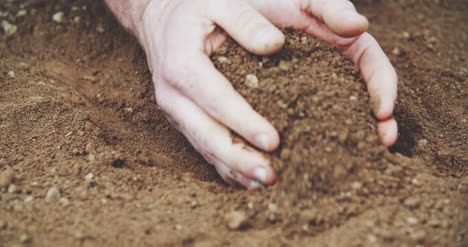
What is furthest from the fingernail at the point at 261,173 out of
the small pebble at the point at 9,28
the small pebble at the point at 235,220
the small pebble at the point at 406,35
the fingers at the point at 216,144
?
the small pebble at the point at 9,28

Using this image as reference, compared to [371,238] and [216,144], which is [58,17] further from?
[371,238]

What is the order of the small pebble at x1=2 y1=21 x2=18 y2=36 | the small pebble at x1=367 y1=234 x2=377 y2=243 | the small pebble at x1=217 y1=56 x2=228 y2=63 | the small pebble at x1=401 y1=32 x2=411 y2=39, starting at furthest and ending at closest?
the small pebble at x1=401 y1=32 x2=411 y2=39, the small pebble at x1=2 y1=21 x2=18 y2=36, the small pebble at x1=217 y1=56 x2=228 y2=63, the small pebble at x1=367 y1=234 x2=377 y2=243

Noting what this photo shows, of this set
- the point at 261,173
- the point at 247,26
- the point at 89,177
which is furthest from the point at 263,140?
the point at 89,177

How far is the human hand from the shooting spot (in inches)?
50.6

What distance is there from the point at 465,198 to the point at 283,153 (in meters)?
0.60

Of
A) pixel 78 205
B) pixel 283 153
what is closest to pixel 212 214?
pixel 283 153

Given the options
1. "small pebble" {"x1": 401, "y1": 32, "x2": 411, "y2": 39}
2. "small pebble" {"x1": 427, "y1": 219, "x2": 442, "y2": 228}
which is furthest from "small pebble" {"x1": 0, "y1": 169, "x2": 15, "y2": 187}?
"small pebble" {"x1": 401, "y1": 32, "x2": 411, "y2": 39}

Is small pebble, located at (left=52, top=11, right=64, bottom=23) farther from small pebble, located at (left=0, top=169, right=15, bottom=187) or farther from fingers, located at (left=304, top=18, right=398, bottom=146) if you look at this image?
fingers, located at (left=304, top=18, right=398, bottom=146)

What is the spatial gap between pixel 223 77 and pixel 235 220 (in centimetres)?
49

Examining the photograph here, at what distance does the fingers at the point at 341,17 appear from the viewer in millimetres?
1388

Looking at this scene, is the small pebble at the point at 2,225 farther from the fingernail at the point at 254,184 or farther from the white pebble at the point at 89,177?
the fingernail at the point at 254,184

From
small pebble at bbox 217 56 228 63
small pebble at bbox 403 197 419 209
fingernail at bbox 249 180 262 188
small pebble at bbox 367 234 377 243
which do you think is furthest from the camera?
small pebble at bbox 217 56 228 63

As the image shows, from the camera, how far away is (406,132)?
5.55 feet

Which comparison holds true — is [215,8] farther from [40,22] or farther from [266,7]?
[40,22]
